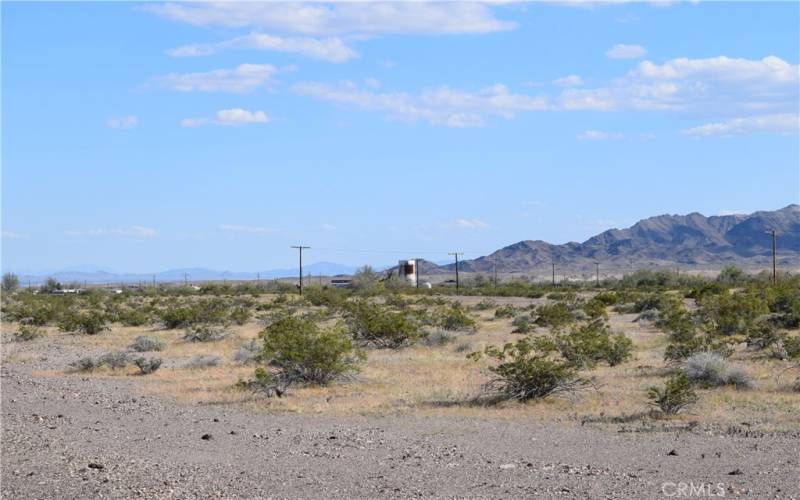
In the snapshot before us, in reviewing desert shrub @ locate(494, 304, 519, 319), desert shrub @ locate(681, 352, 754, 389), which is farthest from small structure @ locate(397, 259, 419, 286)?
desert shrub @ locate(681, 352, 754, 389)

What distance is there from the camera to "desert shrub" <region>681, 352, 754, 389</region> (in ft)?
67.2

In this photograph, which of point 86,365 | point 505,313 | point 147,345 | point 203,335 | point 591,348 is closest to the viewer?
point 591,348

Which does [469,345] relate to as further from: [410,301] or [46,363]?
[410,301]

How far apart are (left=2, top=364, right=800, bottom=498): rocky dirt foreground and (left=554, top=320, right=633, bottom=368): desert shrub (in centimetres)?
604

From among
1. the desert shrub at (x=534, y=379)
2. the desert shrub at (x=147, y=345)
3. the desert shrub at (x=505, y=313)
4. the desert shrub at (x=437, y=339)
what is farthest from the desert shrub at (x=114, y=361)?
the desert shrub at (x=505, y=313)

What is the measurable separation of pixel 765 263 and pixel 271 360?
587ft

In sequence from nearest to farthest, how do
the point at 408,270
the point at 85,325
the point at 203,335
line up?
the point at 203,335, the point at 85,325, the point at 408,270

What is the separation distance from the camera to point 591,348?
23.9 m

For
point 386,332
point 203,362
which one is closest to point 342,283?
point 386,332

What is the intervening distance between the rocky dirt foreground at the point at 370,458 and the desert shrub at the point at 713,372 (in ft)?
16.7

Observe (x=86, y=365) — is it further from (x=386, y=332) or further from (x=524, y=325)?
(x=524, y=325)

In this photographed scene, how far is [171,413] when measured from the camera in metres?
19.4

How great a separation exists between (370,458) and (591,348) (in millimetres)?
11213

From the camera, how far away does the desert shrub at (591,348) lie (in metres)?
23.2
